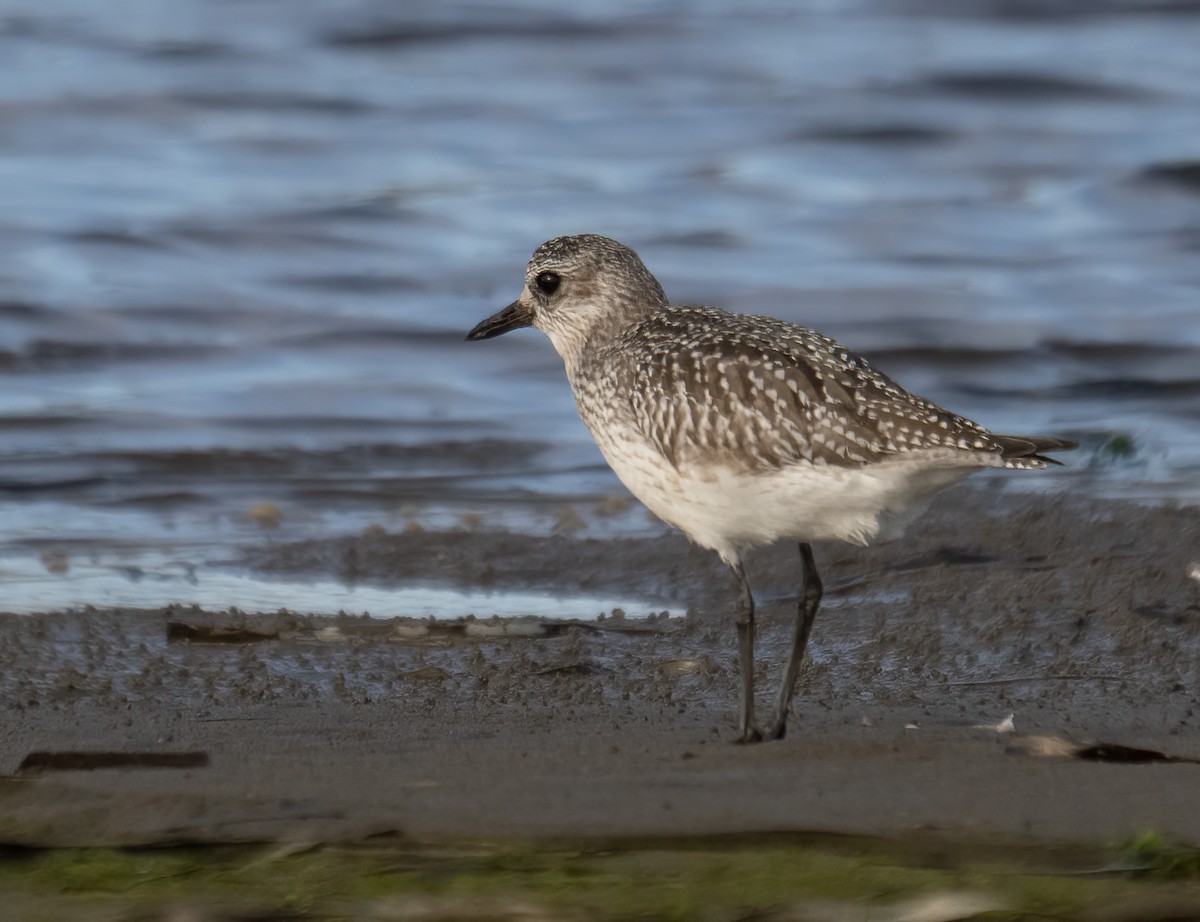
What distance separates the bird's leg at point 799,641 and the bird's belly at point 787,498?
272 mm

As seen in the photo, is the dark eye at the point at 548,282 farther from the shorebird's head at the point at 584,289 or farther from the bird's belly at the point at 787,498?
the bird's belly at the point at 787,498

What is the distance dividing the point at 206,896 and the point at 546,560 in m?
3.63

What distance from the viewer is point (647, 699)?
5102mm

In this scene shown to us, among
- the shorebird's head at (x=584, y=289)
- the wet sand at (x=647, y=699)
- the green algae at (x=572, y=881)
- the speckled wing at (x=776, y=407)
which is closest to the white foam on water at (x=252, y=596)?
the wet sand at (x=647, y=699)

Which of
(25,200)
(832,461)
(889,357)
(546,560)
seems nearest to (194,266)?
(25,200)

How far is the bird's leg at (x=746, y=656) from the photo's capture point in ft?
15.1

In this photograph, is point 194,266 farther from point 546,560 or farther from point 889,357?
point 546,560

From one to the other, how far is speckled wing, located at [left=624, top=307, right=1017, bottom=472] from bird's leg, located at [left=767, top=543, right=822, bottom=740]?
0.55 meters

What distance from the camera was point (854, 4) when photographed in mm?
17578

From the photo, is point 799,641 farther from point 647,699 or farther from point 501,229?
point 501,229

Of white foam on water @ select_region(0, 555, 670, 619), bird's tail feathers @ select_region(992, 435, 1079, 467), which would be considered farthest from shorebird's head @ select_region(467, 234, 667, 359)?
bird's tail feathers @ select_region(992, 435, 1079, 467)

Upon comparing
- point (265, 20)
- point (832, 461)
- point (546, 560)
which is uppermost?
point (265, 20)

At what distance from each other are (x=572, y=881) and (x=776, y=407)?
175 cm

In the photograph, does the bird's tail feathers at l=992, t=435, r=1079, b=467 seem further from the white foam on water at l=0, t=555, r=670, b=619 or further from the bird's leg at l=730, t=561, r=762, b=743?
the white foam on water at l=0, t=555, r=670, b=619
